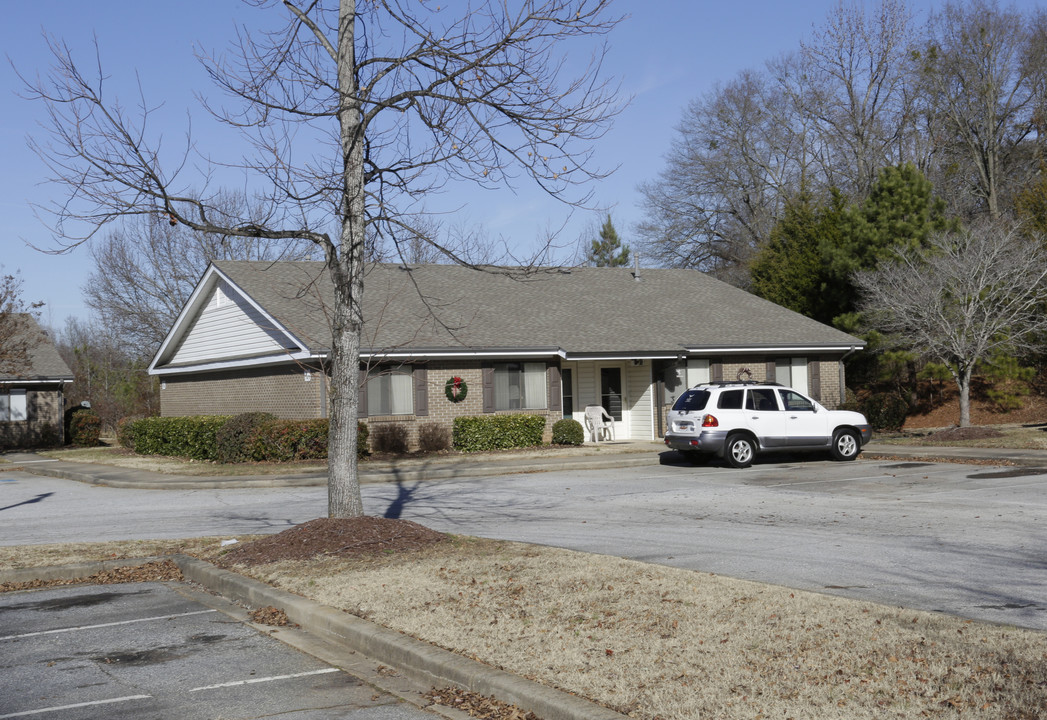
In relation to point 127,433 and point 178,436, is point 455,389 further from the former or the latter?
point 127,433

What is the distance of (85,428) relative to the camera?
39500 millimetres

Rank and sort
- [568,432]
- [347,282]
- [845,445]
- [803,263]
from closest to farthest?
[347,282] < [845,445] < [568,432] < [803,263]

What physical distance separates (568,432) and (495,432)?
7.23ft

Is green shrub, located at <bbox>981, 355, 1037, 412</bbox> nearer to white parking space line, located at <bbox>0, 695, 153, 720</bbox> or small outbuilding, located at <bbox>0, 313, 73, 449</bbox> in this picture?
white parking space line, located at <bbox>0, 695, 153, 720</bbox>

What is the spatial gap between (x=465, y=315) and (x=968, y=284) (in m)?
14.0

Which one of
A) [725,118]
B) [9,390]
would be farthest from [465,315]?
[725,118]

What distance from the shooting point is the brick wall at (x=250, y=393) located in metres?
25.7

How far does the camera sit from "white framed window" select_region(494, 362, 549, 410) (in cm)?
2786

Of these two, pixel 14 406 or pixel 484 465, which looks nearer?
pixel 484 465

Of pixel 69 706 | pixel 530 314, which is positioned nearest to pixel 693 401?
pixel 530 314

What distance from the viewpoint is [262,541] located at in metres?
10.9

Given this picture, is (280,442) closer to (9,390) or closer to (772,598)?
(772,598)

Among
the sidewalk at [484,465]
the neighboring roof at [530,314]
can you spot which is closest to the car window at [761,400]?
the sidewalk at [484,465]

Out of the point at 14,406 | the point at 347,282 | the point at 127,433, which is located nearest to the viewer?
the point at 347,282
